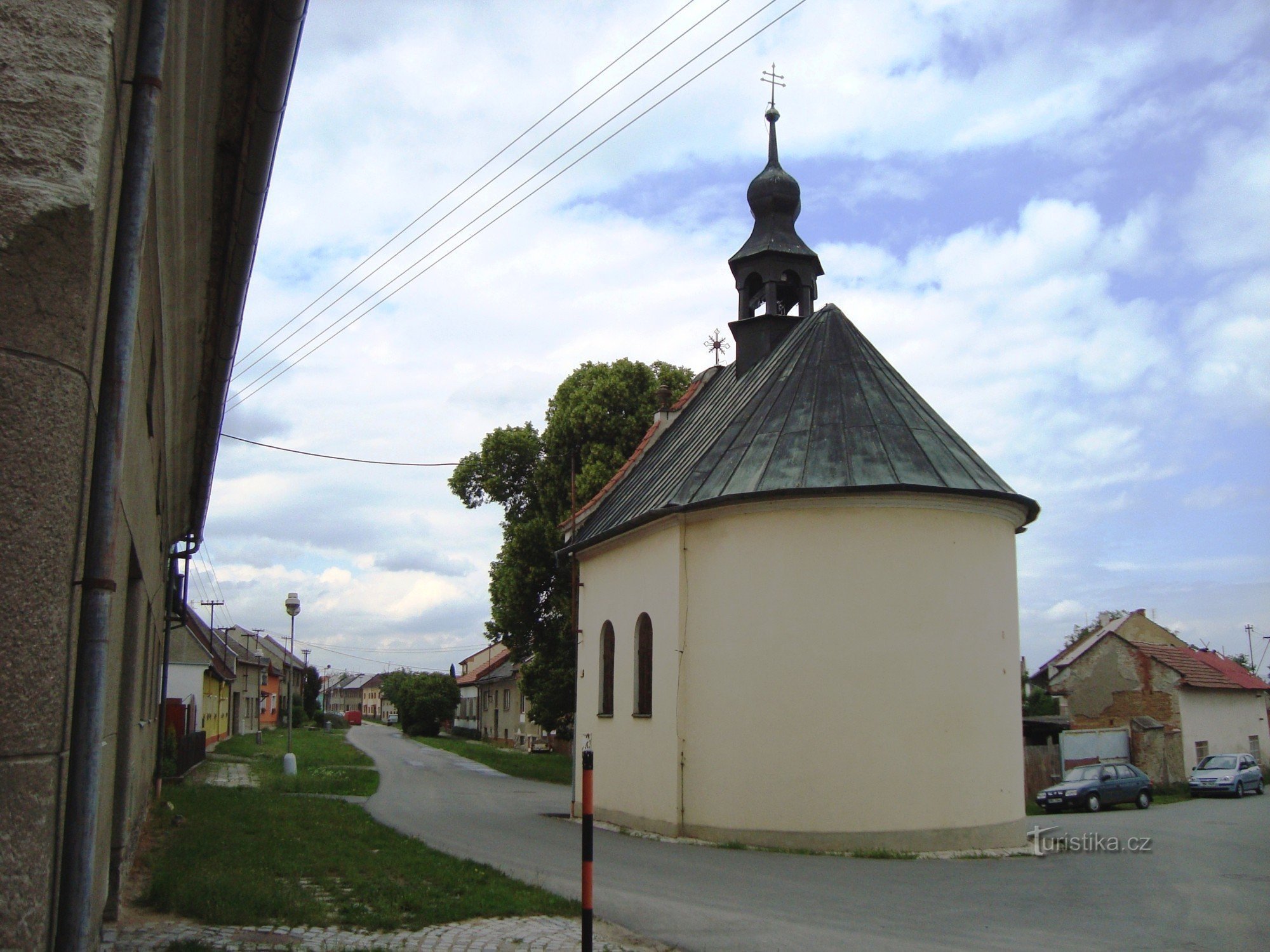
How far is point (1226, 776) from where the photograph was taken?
1262 inches

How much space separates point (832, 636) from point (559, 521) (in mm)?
17585

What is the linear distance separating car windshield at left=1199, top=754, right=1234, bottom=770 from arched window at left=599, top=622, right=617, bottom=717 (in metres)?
23.5

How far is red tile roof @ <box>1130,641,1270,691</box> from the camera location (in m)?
37.2

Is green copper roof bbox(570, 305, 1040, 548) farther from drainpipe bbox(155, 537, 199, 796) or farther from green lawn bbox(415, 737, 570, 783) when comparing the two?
green lawn bbox(415, 737, 570, 783)

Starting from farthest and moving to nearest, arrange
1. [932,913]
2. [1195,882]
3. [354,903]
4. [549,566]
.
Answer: [549,566], [1195,882], [932,913], [354,903]

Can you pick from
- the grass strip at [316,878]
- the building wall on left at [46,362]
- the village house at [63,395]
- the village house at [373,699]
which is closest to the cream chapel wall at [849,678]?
the grass strip at [316,878]

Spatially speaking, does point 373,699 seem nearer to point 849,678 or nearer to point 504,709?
point 504,709

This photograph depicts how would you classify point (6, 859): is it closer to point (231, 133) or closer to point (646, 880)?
point (231, 133)

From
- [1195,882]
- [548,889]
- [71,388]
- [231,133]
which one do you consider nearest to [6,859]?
[71,388]

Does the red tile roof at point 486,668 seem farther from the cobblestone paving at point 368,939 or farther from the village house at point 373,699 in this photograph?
the village house at point 373,699

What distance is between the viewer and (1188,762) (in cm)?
3659

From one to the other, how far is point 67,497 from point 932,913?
9.06 m

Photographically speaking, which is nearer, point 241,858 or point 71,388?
point 71,388

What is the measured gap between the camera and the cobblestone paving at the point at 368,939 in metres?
7.12
